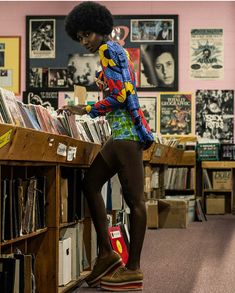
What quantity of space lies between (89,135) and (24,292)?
167cm

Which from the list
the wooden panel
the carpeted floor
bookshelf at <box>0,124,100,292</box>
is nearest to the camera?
bookshelf at <box>0,124,100,292</box>

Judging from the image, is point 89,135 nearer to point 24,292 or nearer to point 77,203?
point 77,203

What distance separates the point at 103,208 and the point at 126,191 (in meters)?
0.19

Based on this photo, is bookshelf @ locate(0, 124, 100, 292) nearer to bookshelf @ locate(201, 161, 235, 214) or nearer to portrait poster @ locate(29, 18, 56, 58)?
bookshelf @ locate(201, 161, 235, 214)

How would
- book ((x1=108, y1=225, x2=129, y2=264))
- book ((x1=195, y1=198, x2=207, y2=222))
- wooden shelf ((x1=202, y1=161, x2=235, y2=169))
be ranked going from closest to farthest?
book ((x1=108, y1=225, x2=129, y2=264)), book ((x1=195, y1=198, x2=207, y2=222)), wooden shelf ((x1=202, y1=161, x2=235, y2=169))

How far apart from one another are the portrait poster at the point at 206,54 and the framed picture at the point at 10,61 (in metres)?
2.75

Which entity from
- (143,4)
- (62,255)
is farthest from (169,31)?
(62,255)

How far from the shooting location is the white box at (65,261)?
337 centimetres

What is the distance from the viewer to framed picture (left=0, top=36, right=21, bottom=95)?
32.4 feet

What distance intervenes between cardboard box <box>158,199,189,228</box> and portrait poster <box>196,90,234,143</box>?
2816mm

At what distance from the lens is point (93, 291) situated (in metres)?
3.45

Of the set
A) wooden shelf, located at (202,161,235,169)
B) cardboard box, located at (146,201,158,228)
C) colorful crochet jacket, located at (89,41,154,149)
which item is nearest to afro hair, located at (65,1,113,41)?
colorful crochet jacket, located at (89,41,154,149)

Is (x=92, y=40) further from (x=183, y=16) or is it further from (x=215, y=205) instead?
(x=183, y=16)

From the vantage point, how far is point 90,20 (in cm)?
338
